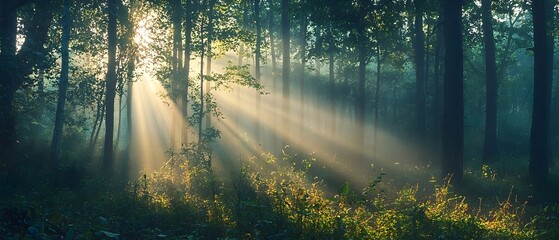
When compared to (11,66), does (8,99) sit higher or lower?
lower

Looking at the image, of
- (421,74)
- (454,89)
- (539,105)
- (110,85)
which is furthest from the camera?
(421,74)

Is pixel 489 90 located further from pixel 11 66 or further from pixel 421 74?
pixel 11 66

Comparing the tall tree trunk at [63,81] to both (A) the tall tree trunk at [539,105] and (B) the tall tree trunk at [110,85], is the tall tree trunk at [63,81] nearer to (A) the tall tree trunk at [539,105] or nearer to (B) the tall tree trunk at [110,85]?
(B) the tall tree trunk at [110,85]

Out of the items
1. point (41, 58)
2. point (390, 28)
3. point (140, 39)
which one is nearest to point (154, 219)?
point (41, 58)

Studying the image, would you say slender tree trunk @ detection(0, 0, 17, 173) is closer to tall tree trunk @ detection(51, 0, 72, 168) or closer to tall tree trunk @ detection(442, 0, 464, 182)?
tall tree trunk @ detection(51, 0, 72, 168)

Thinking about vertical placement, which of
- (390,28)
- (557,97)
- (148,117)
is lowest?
(148,117)

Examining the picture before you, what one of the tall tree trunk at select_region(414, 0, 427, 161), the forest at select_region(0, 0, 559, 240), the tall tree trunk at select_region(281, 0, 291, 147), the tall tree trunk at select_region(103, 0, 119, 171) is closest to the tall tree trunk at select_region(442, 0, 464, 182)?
the forest at select_region(0, 0, 559, 240)

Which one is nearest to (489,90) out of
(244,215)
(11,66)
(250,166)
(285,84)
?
(285,84)

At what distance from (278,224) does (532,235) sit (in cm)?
471

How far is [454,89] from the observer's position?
542 inches

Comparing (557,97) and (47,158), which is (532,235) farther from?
(557,97)

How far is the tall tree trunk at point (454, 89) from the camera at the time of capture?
13.7 metres

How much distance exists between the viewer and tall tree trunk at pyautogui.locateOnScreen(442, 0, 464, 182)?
13.7 meters

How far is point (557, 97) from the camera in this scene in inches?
1489
